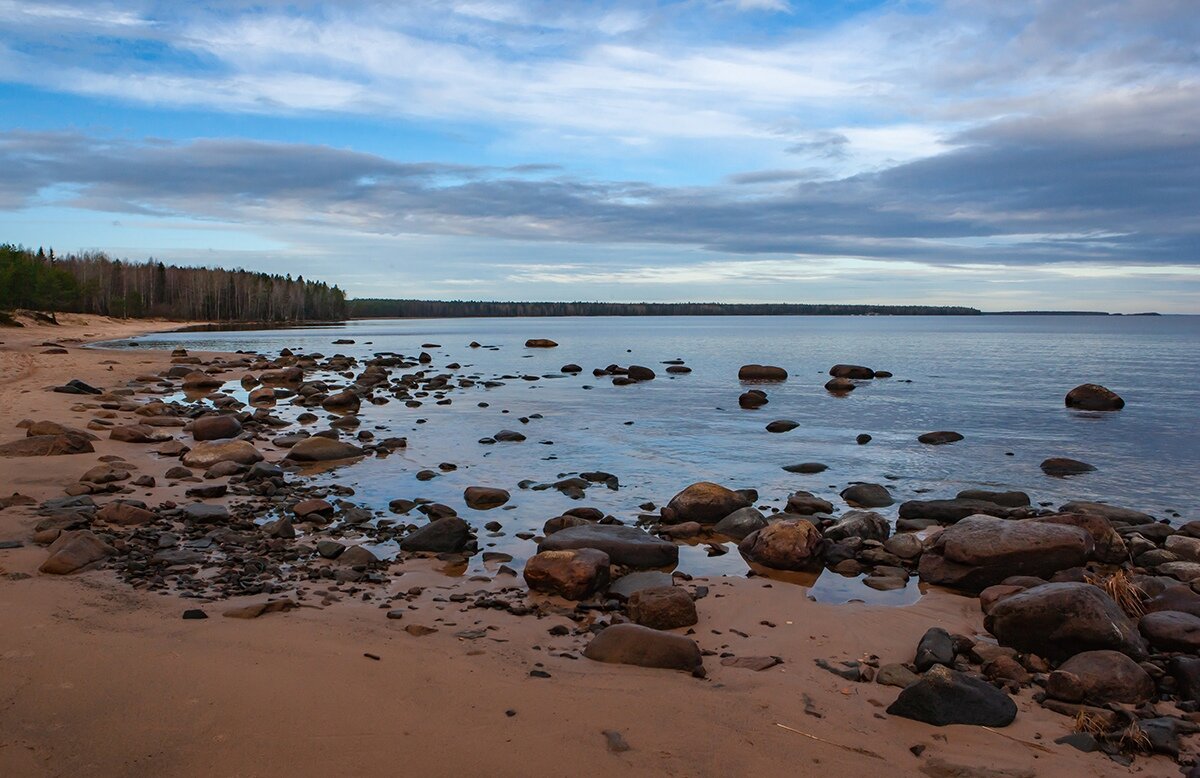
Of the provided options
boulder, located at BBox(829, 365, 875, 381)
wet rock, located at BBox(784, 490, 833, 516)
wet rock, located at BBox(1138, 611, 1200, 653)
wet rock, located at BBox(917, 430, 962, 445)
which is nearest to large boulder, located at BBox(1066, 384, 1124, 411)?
wet rock, located at BBox(917, 430, 962, 445)

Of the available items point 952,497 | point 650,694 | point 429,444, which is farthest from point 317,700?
point 429,444

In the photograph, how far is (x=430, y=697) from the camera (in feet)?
18.5

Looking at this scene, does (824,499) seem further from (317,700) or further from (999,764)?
(317,700)

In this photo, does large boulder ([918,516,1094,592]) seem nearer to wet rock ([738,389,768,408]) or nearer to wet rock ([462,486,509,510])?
wet rock ([462,486,509,510])

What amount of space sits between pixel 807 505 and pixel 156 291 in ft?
487

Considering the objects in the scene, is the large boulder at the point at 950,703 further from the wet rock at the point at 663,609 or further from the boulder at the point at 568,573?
the boulder at the point at 568,573

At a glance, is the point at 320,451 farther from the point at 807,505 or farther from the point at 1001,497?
the point at 1001,497

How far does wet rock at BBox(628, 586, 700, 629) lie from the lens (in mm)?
7535

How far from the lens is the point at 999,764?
510 centimetres

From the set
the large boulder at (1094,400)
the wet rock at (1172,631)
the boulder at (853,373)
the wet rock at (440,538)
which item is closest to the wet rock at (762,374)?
the boulder at (853,373)

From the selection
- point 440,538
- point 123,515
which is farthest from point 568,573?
point 123,515

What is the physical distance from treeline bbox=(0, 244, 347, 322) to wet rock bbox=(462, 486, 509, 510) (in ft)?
301

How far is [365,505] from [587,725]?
803cm

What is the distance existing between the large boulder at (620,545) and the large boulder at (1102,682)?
179 inches
